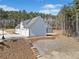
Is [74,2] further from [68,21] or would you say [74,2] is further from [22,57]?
[22,57]

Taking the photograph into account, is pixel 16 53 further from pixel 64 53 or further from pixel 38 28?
pixel 38 28

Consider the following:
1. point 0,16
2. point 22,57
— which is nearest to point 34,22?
point 22,57

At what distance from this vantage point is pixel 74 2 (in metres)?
29.7

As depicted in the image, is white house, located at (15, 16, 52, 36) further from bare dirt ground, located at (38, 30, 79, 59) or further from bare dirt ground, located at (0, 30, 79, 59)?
bare dirt ground, located at (38, 30, 79, 59)

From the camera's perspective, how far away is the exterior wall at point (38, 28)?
121 feet

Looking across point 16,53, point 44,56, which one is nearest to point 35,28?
point 16,53

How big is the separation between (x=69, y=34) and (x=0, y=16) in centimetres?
4669

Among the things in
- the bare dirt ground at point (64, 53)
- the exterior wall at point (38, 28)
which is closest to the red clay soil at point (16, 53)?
the bare dirt ground at point (64, 53)

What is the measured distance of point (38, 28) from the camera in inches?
1486

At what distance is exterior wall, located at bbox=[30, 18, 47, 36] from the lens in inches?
1457

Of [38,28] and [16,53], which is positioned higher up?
[38,28]

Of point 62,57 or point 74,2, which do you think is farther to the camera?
point 74,2

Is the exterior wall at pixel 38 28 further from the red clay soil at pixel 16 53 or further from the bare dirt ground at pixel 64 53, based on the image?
the bare dirt ground at pixel 64 53

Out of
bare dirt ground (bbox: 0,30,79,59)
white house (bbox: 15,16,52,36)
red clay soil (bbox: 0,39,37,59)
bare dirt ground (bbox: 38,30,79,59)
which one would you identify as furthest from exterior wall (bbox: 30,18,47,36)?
bare dirt ground (bbox: 38,30,79,59)
